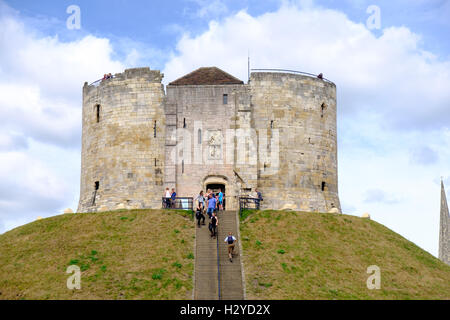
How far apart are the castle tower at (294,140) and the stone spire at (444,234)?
24176 mm

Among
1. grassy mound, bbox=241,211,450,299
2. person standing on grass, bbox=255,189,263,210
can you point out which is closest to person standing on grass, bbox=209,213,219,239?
grassy mound, bbox=241,211,450,299

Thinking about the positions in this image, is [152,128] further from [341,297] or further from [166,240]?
[341,297]

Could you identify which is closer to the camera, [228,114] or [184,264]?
[184,264]

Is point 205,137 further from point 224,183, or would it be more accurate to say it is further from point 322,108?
point 322,108

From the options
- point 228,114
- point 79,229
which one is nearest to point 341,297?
point 79,229

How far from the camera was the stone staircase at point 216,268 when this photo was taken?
27.4 m

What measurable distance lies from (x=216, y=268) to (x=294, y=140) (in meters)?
15.0

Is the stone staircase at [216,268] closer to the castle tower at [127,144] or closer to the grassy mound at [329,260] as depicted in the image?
the grassy mound at [329,260]

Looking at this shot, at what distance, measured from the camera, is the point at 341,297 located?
2758cm

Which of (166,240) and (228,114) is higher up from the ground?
(228,114)

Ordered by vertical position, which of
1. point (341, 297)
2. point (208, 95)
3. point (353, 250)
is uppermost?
point (208, 95)

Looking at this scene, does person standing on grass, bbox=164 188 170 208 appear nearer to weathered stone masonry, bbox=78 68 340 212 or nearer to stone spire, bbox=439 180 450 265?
weathered stone masonry, bbox=78 68 340 212

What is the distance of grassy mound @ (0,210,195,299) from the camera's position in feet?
90.5

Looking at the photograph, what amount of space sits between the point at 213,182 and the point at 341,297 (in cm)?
1521
